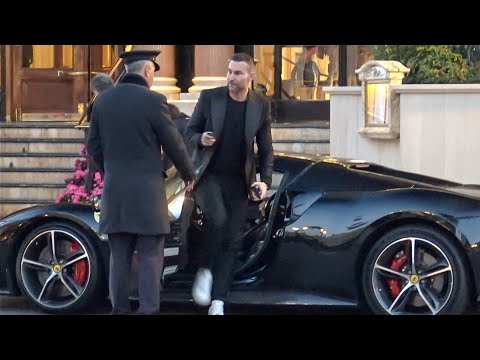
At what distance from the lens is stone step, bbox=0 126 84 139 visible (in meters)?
14.3

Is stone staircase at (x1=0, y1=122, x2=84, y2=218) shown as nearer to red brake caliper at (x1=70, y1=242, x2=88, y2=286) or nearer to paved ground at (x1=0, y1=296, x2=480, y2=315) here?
paved ground at (x1=0, y1=296, x2=480, y2=315)

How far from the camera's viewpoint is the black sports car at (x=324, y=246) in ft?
23.9

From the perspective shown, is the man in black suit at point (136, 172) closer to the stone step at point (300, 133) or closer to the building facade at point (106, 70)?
the stone step at point (300, 133)

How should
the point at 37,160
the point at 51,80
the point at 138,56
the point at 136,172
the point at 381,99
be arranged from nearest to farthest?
1. the point at 136,172
2. the point at 138,56
3. the point at 381,99
4. the point at 37,160
5. the point at 51,80

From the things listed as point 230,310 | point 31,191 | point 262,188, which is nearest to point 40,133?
point 31,191

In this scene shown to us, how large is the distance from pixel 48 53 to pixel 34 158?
353cm

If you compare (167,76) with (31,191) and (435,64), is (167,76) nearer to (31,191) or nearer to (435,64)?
(31,191)

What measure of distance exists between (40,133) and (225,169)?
7272mm

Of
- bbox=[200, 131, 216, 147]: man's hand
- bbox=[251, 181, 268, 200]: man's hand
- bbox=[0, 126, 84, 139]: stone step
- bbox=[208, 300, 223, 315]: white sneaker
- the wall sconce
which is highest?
the wall sconce

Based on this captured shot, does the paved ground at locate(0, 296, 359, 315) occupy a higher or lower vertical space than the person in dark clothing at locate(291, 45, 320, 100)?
lower

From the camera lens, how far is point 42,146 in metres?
14.2

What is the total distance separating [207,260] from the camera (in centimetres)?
752

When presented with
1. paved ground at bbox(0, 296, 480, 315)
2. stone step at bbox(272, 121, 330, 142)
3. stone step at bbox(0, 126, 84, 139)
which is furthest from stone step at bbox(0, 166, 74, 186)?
paved ground at bbox(0, 296, 480, 315)
